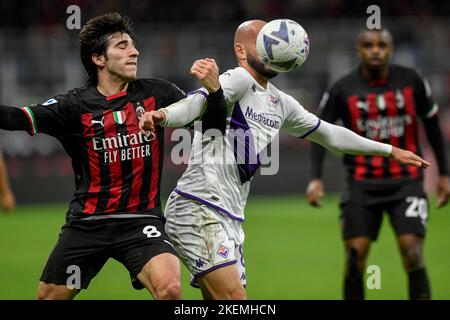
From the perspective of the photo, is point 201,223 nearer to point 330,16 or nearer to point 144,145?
point 144,145

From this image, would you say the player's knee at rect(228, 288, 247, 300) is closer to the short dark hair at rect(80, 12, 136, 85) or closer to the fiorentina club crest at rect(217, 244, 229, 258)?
the fiorentina club crest at rect(217, 244, 229, 258)

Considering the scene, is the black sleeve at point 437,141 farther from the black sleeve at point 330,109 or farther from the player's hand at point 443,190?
the black sleeve at point 330,109

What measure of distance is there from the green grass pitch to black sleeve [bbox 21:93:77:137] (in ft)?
11.8

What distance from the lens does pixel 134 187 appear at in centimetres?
589

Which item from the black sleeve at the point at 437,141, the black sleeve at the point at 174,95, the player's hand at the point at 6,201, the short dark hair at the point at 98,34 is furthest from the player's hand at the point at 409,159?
the player's hand at the point at 6,201

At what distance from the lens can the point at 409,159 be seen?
618 centimetres

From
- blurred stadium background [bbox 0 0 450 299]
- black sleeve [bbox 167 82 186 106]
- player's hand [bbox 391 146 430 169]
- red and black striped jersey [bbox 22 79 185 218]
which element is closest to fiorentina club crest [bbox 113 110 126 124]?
red and black striped jersey [bbox 22 79 185 218]

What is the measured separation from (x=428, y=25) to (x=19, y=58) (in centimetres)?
957

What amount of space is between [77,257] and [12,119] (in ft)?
3.23

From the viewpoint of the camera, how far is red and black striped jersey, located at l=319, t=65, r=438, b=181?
8.13 metres

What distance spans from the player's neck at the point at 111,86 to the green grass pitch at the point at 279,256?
347 cm

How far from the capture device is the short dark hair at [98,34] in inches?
241

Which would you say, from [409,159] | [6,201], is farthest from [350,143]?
[6,201]

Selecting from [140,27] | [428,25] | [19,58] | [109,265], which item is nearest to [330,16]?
[428,25]
